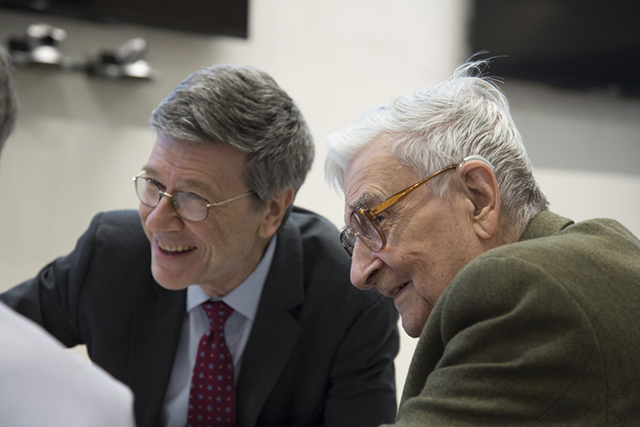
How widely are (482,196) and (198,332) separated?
86 centimetres

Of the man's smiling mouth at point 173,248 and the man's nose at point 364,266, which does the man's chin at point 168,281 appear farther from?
the man's nose at point 364,266

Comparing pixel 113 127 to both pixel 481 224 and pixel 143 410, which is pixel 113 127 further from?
pixel 481 224

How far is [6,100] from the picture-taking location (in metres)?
0.75

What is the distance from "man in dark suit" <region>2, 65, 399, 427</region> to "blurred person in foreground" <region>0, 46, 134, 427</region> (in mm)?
996

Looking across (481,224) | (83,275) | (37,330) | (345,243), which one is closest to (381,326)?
(345,243)

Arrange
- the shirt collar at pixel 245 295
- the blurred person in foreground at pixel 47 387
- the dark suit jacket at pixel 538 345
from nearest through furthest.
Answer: the blurred person in foreground at pixel 47 387 → the dark suit jacket at pixel 538 345 → the shirt collar at pixel 245 295

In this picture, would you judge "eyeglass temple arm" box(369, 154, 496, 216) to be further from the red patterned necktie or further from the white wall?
the white wall

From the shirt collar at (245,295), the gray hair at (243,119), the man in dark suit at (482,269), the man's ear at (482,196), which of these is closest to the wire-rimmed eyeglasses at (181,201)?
the gray hair at (243,119)

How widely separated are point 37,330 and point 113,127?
2130 mm

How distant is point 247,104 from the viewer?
58.7 inches

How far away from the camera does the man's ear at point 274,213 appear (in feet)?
5.36

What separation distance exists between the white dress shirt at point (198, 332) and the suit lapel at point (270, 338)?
4cm

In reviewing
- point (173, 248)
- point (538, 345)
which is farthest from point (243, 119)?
point (538, 345)

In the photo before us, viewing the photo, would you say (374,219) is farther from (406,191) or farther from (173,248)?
(173,248)
